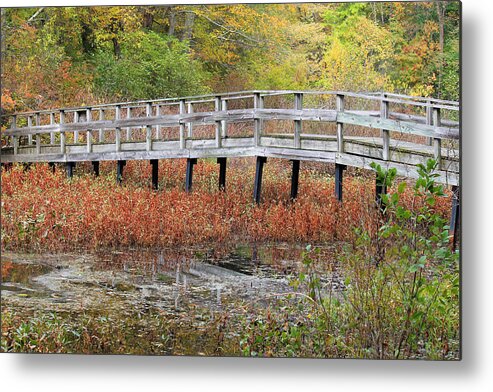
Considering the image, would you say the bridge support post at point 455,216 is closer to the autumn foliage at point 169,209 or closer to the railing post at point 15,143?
the autumn foliage at point 169,209

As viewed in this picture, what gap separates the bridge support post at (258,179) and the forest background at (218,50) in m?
0.75

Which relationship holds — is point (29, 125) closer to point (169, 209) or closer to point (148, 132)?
point (148, 132)

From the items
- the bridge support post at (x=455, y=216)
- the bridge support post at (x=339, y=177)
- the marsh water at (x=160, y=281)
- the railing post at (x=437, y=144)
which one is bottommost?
the marsh water at (x=160, y=281)

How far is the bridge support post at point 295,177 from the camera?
369 inches

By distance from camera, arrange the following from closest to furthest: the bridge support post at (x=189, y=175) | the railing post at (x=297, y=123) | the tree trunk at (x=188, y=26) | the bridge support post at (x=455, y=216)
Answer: the bridge support post at (x=455, y=216)
the tree trunk at (x=188, y=26)
the railing post at (x=297, y=123)
the bridge support post at (x=189, y=175)

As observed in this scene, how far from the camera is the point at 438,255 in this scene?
8.18m

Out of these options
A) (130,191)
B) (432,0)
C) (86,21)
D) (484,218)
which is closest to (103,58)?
(86,21)

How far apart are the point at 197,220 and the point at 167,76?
130cm

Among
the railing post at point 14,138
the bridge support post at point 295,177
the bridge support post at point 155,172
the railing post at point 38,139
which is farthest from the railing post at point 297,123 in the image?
the railing post at point 14,138

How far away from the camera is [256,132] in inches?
378

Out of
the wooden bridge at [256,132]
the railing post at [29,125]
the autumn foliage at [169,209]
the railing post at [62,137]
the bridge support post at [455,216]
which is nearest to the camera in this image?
the bridge support post at [455,216]

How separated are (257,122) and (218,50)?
82cm

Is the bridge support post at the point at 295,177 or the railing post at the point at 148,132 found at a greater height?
the railing post at the point at 148,132

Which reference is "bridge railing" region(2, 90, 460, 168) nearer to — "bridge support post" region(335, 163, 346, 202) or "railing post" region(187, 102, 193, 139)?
"railing post" region(187, 102, 193, 139)
